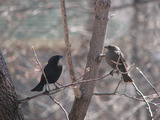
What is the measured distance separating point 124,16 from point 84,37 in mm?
3718

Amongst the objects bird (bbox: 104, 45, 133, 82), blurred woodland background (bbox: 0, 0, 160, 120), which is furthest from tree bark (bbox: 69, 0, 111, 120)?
blurred woodland background (bbox: 0, 0, 160, 120)

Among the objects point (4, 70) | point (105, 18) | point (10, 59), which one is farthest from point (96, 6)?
point (10, 59)

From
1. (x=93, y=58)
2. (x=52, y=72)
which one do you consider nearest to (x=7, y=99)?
(x=93, y=58)

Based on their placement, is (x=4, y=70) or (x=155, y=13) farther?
Answer: (x=155, y=13)

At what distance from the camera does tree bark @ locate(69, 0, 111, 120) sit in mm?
4039

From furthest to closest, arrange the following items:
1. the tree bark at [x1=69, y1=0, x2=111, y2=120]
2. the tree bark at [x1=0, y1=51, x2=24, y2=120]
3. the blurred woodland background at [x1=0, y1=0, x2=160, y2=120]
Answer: the blurred woodland background at [x1=0, y1=0, x2=160, y2=120] → the tree bark at [x1=69, y1=0, x2=111, y2=120] → the tree bark at [x1=0, y1=51, x2=24, y2=120]

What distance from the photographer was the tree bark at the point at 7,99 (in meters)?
3.53

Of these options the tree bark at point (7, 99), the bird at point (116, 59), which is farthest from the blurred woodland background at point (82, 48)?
the tree bark at point (7, 99)

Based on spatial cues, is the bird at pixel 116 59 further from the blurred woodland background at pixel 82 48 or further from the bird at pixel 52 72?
the blurred woodland background at pixel 82 48

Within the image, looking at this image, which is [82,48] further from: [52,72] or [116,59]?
[52,72]

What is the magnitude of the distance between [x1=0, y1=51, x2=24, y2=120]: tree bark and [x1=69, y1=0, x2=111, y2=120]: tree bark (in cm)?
68

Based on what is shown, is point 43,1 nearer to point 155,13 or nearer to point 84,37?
point 84,37

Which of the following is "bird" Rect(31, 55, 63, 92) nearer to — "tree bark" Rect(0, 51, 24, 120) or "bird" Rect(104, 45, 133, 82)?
"bird" Rect(104, 45, 133, 82)

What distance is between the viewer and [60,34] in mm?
13383
